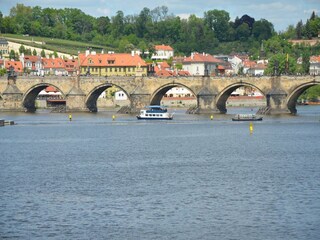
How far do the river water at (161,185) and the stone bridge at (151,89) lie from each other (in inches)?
1053

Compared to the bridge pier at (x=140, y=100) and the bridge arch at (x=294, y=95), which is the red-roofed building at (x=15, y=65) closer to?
the bridge pier at (x=140, y=100)

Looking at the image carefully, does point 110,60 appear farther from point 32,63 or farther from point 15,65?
point 32,63

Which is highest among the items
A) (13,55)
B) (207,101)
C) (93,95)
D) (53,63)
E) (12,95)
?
(13,55)

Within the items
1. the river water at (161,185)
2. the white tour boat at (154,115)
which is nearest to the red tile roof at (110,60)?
the white tour boat at (154,115)

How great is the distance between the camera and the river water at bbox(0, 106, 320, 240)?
39188 mm

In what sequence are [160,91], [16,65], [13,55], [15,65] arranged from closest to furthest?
[160,91] < [15,65] < [16,65] < [13,55]

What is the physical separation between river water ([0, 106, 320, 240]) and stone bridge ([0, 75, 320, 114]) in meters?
26.7

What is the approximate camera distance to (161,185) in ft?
162

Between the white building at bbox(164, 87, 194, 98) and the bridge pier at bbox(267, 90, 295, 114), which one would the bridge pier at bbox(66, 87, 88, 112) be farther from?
the white building at bbox(164, 87, 194, 98)

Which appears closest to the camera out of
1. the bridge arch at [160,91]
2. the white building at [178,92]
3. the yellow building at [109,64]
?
the bridge arch at [160,91]

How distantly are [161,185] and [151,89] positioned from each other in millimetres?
71351

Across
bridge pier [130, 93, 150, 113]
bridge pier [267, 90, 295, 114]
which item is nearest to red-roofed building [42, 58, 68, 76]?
bridge pier [130, 93, 150, 113]

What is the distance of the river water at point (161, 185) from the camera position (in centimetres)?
3919

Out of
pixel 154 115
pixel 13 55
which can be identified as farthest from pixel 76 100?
pixel 13 55
